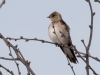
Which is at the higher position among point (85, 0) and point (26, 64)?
Result: point (85, 0)

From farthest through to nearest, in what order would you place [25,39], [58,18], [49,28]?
[58,18], [49,28], [25,39]

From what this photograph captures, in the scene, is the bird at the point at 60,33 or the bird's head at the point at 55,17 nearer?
Result: the bird at the point at 60,33

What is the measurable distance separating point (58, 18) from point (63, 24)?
1.56 feet

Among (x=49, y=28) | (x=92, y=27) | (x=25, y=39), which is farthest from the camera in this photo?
(x=49, y=28)

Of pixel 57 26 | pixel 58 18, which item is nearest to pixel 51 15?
pixel 58 18

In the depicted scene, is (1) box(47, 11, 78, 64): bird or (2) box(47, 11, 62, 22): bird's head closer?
(1) box(47, 11, 78, 64): bird

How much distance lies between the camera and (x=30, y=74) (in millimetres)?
3531

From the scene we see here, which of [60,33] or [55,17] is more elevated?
[55,17]

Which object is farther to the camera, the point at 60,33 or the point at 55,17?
the point at 55,17

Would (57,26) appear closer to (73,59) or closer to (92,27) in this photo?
(73,59)

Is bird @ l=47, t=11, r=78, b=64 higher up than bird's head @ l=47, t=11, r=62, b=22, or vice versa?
bird's head @ l=47, t=11, r=62, b=22

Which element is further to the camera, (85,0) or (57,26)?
(57,26)

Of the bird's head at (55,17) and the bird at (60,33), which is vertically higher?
the bird's head at (55,17)

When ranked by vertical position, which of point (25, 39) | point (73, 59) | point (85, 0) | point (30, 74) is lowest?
point (73, 59)
